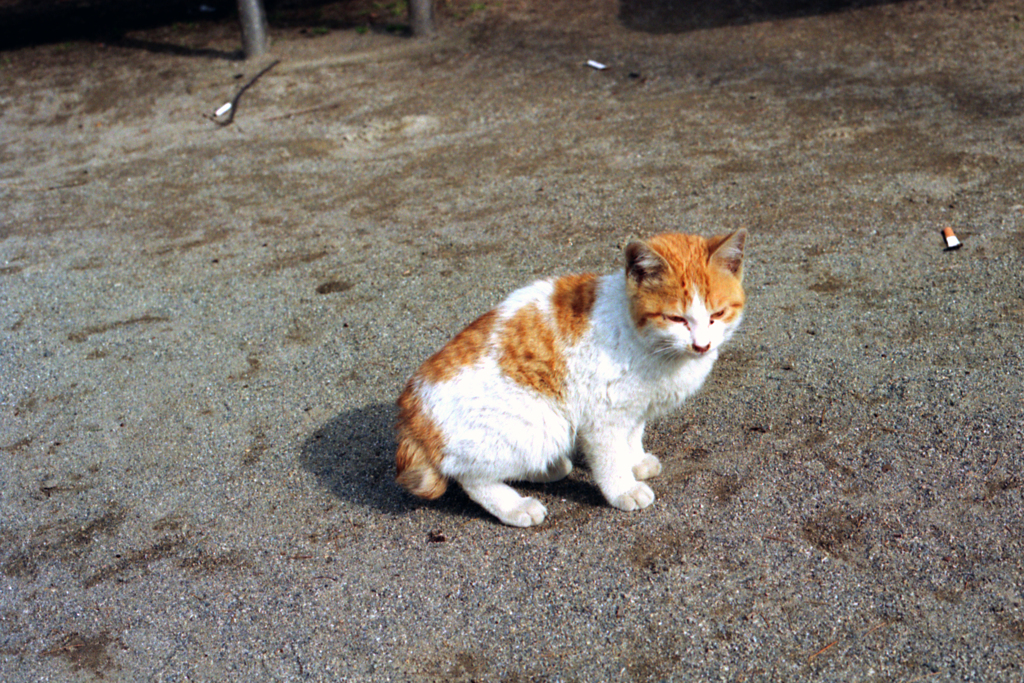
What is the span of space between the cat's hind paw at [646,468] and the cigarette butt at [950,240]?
2653 mm

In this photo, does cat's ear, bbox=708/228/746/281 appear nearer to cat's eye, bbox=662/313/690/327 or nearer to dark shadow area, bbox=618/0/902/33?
cat's eye, bbox=662/313/690/327

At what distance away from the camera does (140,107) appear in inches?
346

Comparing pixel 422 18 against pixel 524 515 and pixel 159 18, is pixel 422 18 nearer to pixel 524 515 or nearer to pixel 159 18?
pixel 159 18

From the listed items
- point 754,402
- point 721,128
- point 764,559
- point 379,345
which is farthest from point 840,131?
point 764,559

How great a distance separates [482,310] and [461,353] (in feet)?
5.45

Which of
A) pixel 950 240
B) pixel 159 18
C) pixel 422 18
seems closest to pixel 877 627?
pixel 950 240

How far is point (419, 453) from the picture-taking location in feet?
11.0

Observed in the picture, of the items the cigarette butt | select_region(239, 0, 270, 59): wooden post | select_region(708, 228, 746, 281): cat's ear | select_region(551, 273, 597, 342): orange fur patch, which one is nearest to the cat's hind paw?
select_region(551, 273, 597, 342): orange fur patch

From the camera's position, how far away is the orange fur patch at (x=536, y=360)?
3.26 m

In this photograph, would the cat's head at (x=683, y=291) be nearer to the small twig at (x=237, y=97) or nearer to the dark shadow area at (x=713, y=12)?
the small twig at (x=237, y=97)

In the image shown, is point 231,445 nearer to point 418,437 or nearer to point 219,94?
point 418,437

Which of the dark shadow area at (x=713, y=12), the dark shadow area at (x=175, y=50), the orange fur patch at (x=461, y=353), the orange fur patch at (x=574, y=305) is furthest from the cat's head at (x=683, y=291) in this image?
the dark shadow area at (x=175, y=50)

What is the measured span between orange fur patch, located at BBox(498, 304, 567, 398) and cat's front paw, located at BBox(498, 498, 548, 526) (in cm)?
51

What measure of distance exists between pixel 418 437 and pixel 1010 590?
7.24ft
